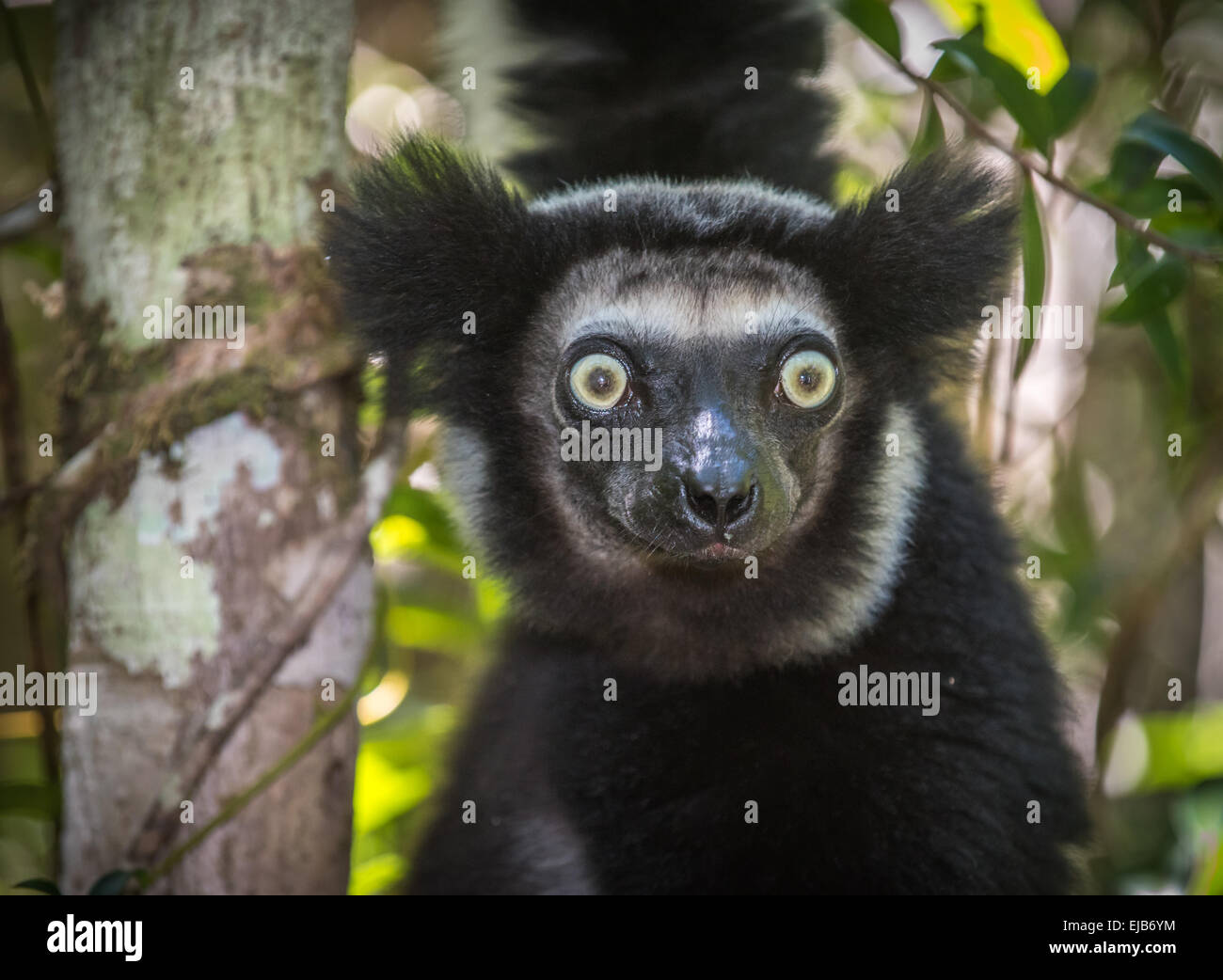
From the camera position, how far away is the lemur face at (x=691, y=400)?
2.30 meters

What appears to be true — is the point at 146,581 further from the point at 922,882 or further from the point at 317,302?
the point at 922,882

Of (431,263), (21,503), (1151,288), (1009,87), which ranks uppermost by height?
(1009,87)

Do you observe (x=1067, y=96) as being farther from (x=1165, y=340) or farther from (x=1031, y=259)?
(x=1165, y=340)

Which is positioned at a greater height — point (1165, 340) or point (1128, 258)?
point (1128, 258)

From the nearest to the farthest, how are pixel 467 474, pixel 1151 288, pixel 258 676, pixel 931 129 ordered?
pixel 258 676, pixel 1151 288, pixel 931 129, pixel 467 474

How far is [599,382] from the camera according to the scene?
2.51 metres

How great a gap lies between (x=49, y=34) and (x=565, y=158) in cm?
157

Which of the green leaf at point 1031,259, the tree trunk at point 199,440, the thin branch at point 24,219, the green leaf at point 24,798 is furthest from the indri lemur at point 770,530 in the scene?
the green leaf at point 24,798

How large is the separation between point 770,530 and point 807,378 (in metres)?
0.41

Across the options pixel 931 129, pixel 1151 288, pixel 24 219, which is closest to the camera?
pixel 1151 288

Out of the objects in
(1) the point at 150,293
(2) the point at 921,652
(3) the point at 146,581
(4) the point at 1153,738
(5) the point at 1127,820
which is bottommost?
(5) the point at 1127,820

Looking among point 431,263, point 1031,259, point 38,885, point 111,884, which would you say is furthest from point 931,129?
point 38,885

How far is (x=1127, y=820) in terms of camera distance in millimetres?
4141

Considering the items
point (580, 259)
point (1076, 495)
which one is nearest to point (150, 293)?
point (580, 259)
